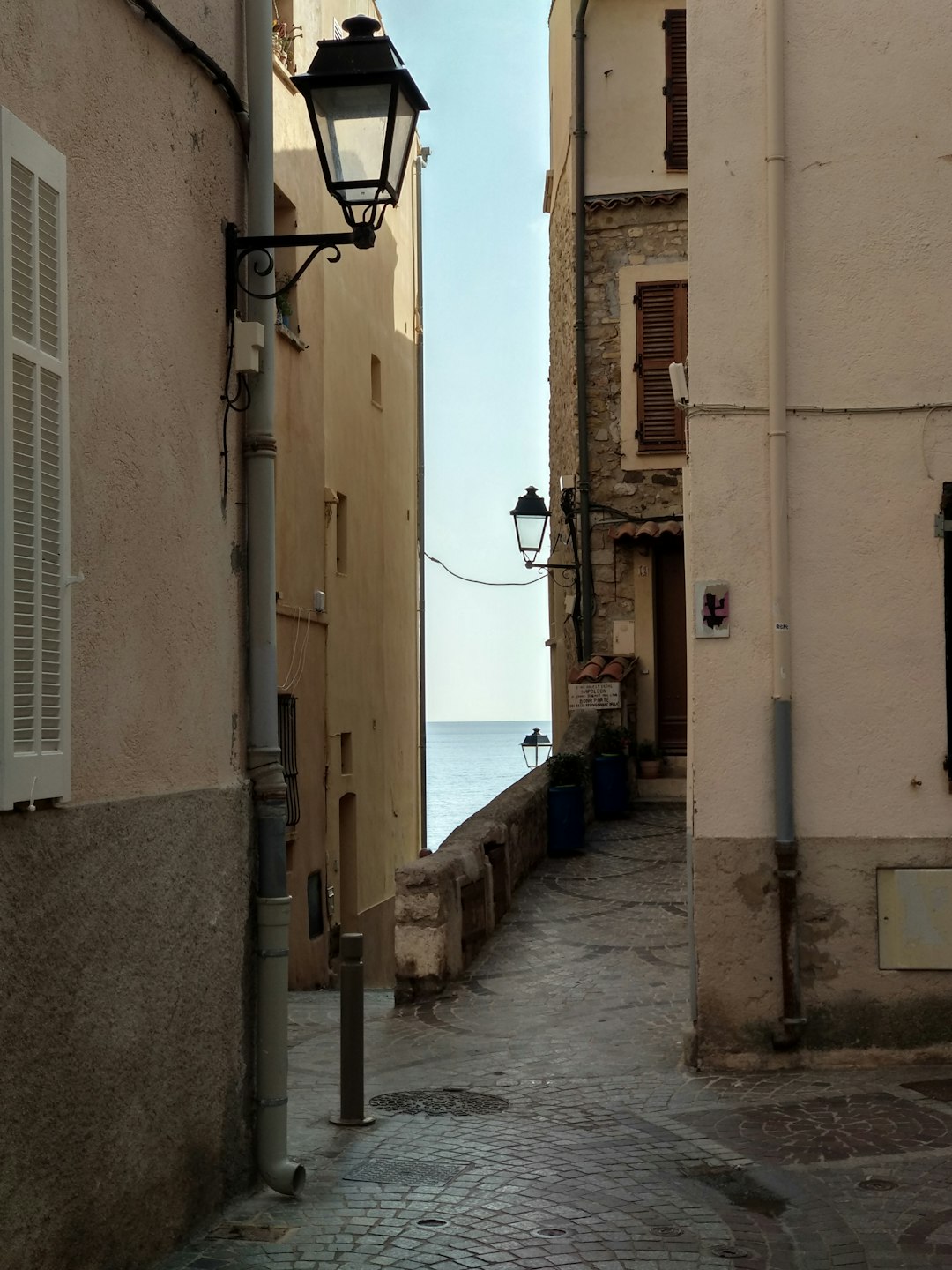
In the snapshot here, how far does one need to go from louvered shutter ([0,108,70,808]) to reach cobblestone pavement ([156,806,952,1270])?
1990mm

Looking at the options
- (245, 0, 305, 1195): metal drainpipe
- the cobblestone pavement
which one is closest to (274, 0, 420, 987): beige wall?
the cobblestone pavement

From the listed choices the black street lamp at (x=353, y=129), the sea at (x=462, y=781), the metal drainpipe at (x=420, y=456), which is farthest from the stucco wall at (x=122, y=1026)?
the sea at (x=462, y=781)

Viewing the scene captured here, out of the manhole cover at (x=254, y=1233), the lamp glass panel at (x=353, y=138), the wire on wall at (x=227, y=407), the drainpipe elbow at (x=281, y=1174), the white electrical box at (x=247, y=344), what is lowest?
the manhole cover at (x=254, y=1233)

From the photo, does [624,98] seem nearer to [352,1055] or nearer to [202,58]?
[202,58]

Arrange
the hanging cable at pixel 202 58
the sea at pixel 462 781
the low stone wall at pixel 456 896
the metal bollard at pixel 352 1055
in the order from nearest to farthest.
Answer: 1. the hanging cable at pixel 202 58
2. the metal bollard at pixel 352 1055
3. the low stone wall at pixel 456 896
4. the sea at pixel 462 781

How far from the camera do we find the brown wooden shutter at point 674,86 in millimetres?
19484

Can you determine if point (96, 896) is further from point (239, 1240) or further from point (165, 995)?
point (239, 1240)

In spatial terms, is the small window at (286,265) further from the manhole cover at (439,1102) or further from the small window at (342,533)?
the manhole cover at (439,1102)

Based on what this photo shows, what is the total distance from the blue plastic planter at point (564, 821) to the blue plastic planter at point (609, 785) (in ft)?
6.16

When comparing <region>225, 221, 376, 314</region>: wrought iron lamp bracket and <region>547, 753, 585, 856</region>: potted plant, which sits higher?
<region>225, 221, 376, 314</region>: wrought iron lamp bracket

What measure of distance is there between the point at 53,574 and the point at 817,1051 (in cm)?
529

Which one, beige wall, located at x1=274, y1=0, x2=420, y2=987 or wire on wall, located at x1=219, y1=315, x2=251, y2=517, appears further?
beige wall, located at x1=274, y1=0, x2=420, y2=987

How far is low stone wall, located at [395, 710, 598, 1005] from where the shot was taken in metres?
10.7

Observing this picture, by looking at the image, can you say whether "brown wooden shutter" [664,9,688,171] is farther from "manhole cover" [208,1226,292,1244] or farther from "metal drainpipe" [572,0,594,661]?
"manhole cover" [208,1226,292,1244]
